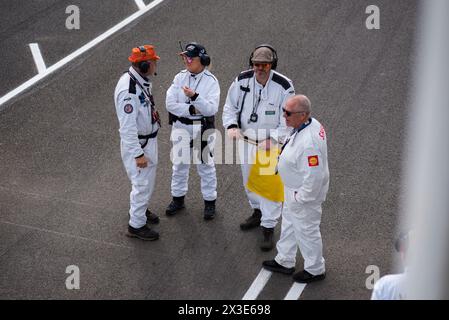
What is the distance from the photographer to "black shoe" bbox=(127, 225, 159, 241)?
7.33 m

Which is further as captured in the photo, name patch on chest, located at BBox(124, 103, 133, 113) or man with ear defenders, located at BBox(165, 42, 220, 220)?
man with ear defenders, located at BBox(165, 42, 220, 220)

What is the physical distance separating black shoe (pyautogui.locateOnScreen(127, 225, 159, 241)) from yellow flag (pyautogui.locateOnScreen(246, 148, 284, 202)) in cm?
131

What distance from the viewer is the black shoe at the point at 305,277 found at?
668cm

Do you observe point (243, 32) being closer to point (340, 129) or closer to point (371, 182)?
point (340, 129)

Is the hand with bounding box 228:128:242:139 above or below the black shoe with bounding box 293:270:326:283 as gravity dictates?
above

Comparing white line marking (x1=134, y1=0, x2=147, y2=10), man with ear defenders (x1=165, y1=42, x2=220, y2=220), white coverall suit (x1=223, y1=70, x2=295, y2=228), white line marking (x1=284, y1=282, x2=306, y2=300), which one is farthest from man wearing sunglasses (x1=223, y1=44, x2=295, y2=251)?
white line marking (x1=134, y1=0, x2=147, y2=10)

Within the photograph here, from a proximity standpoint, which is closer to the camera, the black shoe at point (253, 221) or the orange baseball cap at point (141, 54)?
the orange baseball cap at point (141, 54)

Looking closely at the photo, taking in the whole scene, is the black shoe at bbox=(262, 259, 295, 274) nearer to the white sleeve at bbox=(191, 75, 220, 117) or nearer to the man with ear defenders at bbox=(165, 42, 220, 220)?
the man with ear defenders at bbox=(165, 42, 220, 220)

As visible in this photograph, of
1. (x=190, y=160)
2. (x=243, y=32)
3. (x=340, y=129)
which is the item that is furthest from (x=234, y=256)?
(x=243, y=32)

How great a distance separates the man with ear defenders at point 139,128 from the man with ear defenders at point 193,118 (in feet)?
1.18

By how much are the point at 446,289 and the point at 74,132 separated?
8141 mm

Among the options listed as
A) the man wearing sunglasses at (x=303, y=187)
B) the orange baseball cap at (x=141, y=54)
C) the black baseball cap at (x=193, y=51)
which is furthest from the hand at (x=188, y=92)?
the man wearing sunglasses at (x=303, y=187)

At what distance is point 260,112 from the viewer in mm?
7035

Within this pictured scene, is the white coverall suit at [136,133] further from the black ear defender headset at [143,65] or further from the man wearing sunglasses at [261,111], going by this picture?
the man wearing sunglasses at [261,111]
